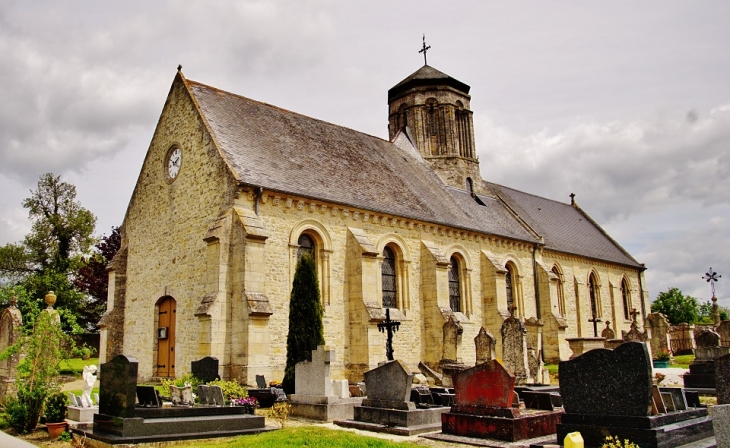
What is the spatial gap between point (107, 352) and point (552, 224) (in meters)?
28.0

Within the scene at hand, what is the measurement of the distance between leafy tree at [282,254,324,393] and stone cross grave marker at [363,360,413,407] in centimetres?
398

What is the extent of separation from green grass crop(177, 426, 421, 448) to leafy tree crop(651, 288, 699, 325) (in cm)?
5350

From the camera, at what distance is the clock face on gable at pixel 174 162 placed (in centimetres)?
2216

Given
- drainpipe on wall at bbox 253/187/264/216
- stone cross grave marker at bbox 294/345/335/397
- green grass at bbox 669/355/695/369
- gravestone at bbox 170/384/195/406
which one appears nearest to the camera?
gravestone at bbox 170/384/195/406

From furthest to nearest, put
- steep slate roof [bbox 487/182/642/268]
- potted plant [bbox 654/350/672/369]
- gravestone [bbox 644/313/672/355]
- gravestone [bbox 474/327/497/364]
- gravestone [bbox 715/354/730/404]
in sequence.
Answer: steep slate roof [bbox 487/182/642/268]
gravestone [bbox 644/313/672/355]
potted plant [bbox 654/350/672/369]
gravestone [bbox 474/327/497/364]
gravestone [bbox 715/354/730/404]

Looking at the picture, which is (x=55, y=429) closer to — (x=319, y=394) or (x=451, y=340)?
(x=319, y=394)

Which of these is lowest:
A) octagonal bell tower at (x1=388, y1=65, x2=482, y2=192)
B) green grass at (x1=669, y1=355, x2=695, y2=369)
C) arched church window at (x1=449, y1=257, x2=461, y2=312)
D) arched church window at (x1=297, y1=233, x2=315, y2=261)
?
green grass at (x1=669, y1=355, x2=695, y2=369)

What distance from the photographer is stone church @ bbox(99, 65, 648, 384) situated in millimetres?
18578

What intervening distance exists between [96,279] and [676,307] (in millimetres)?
51269

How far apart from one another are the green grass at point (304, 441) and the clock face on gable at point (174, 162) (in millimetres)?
13342

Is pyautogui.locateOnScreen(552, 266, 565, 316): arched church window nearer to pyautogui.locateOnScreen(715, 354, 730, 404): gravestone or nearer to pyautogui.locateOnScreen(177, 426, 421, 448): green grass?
pyautogui.locateOnScreen(715, 354, 730, 404): gravestone

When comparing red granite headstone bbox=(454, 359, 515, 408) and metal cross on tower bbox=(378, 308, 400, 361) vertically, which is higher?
metal cross on tower bbox=(378, 308, 400, 361)

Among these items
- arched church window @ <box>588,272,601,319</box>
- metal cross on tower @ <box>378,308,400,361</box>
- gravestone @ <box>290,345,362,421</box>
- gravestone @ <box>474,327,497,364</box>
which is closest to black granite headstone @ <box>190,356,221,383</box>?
gravestone @ <box>290,345,362,421</box>

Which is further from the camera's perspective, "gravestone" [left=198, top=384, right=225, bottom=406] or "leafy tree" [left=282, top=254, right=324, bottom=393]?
"leafy tree" [left=282, top=254, right=324, bottom=393]
